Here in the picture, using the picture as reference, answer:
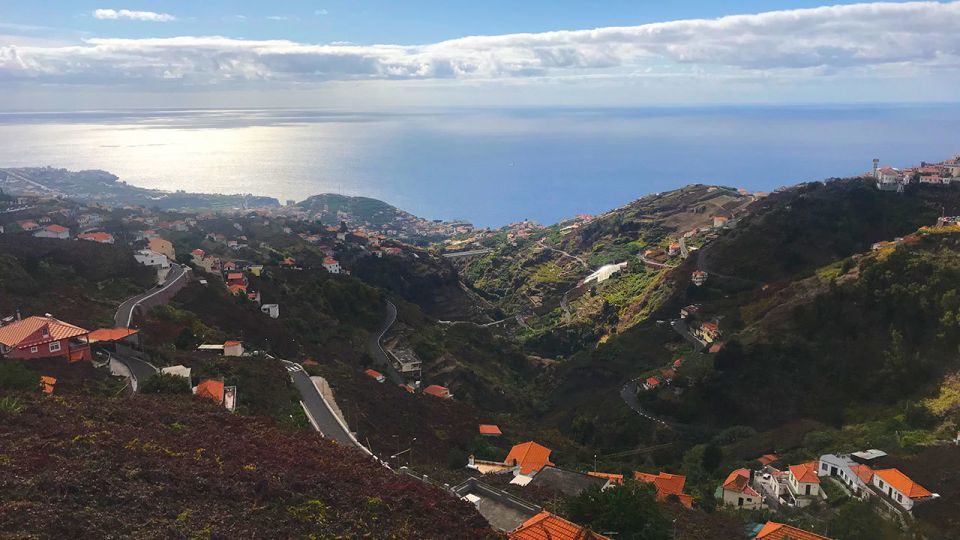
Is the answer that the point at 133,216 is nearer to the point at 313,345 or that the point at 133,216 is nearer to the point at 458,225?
the point at 313,345

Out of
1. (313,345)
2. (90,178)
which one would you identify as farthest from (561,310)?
(90,178)

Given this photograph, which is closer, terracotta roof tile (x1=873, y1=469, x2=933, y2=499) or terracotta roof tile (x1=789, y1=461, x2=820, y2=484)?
terracotta roof tile (x1=873, y1=469, x2=933, y2=499)

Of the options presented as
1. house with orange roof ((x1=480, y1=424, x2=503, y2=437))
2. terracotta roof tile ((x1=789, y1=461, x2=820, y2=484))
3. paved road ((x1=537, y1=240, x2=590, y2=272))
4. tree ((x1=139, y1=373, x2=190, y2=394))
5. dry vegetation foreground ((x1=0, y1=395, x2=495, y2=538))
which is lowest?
paved road ((x1=537, y1=240, x2=590, y2=272))

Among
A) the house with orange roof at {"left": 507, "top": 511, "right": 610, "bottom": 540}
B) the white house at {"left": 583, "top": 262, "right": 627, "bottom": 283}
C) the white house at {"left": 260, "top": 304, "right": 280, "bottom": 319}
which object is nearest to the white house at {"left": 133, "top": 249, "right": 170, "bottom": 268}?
the white house at {"left": 260, "top": 304, "right": 280, "bottom": 319}

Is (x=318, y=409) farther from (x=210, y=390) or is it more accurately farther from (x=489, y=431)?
(x=489, y=431)

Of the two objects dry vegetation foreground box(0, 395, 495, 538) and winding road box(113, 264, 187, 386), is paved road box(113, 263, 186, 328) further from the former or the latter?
dry vegetation foreground box(0, 395, 495, 538)

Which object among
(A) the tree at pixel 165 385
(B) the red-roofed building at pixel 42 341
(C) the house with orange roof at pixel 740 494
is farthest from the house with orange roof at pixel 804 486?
(B) the red-roofed building at pixel 42 341

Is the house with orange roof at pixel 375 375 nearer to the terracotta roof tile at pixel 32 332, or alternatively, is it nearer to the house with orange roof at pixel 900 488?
the terracotta roof tile at pixel 32 332
